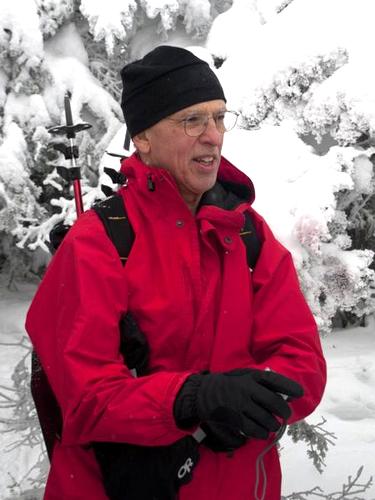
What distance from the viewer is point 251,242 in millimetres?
1839

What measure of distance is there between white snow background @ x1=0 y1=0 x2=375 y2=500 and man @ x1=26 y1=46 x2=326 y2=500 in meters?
2.07

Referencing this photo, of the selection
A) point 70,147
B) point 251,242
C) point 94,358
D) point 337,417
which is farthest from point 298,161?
point 94,358

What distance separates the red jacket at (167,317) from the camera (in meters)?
1.55

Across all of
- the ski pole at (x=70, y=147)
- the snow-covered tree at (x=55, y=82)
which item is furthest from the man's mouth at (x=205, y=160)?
the snow-covered tree at (x=55, y=82)

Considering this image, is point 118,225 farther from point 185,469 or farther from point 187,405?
point 185,469

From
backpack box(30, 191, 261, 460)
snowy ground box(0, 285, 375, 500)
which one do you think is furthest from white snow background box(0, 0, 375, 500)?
backpack box(30, 191, 261, 460)

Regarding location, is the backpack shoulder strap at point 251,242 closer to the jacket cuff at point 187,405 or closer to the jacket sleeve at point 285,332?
the jacket sleeve at point 285,332

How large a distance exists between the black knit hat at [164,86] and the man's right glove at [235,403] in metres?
0.80

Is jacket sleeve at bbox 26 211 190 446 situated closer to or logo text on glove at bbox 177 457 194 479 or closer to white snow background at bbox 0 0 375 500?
or logo text on glove at bbox 177 457 194 479

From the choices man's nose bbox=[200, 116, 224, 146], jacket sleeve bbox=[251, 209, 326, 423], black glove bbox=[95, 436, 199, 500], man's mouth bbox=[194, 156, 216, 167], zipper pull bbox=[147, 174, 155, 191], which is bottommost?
black glove bbox=[95, 436, 199, 500]

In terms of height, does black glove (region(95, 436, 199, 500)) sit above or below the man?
below

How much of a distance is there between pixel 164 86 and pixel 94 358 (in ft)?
2.71

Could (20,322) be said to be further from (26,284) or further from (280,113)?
(280,113)

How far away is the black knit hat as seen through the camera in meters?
1.78
